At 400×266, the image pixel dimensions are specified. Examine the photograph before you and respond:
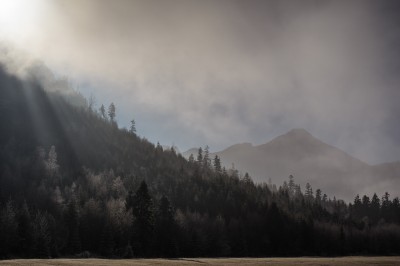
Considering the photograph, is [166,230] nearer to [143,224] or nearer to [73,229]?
[143,224]

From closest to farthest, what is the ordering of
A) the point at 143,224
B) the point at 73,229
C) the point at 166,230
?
the point at 73,229 → the point at 143,224 → the point at 166,230

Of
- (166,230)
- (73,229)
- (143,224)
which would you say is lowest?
(73,229)

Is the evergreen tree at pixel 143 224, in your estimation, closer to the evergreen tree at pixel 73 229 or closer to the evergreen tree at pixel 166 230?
the evergreen tree at pixel 166 230

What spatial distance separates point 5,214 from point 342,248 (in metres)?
139

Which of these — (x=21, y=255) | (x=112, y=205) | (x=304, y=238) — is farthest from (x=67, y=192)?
(x=304, y=238)

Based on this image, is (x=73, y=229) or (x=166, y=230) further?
(x=166, y=230)

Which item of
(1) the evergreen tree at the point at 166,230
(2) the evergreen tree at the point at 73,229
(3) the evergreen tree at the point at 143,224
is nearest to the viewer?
(2) the evergreen tree at the point at 73,229

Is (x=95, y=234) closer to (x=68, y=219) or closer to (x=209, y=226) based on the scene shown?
(x=68, y=219)

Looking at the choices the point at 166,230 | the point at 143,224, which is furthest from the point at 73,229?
the point at 166,230

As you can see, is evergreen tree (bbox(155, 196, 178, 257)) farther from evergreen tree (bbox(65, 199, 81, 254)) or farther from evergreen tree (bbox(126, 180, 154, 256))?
evergreen tree (bbox(65, 199, 81, 254))

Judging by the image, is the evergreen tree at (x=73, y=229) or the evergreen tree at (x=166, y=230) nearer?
the evergreen tree at (x=73, y=229)

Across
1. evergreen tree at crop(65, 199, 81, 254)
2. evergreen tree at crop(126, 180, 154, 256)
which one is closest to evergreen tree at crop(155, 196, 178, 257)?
evergreen tree at crop(126, 180, 154, 256)

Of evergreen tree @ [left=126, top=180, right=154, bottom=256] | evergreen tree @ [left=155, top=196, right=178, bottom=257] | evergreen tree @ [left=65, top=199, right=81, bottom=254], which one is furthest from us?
evergreen tree @ [left=155, top=196, right=178, bottom=257]

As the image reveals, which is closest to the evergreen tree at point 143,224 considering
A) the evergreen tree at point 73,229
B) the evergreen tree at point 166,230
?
the evergreen tree at point 166,230
